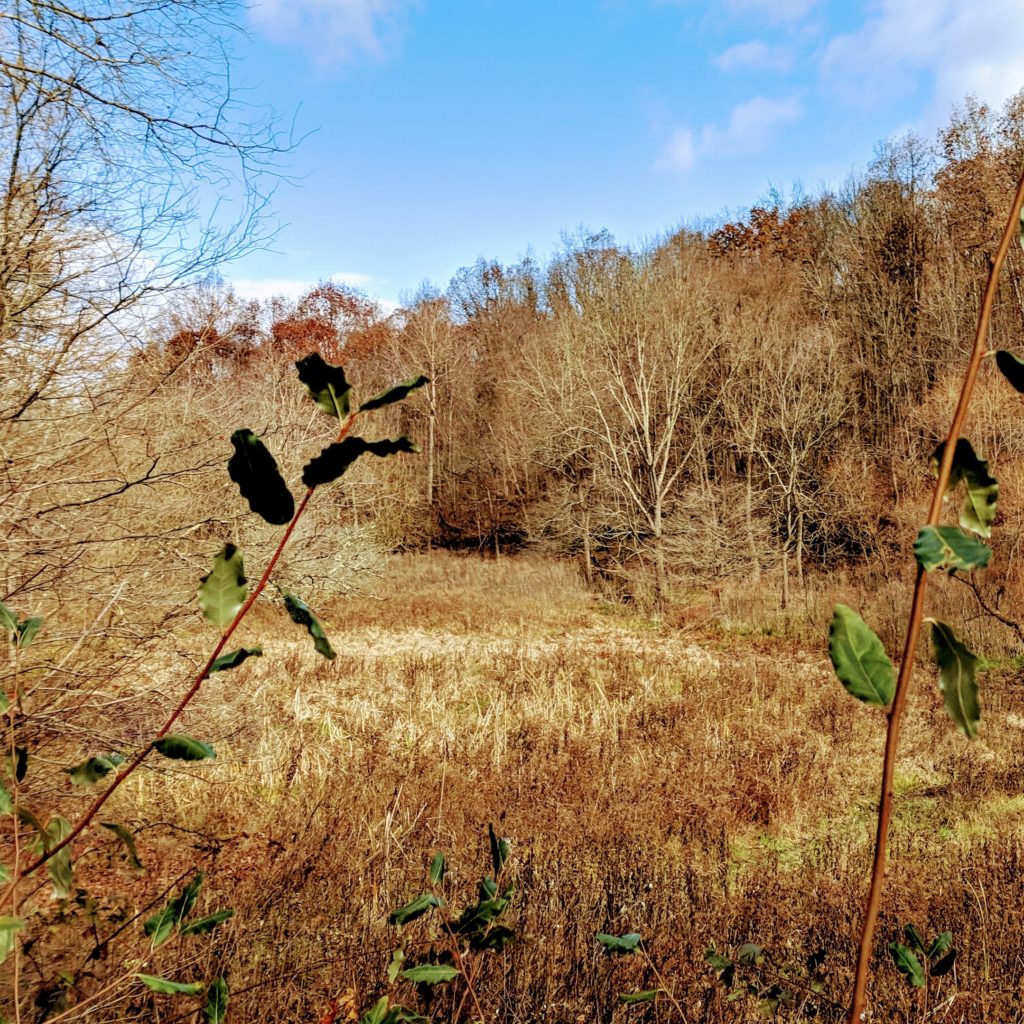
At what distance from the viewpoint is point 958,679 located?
1.65ft

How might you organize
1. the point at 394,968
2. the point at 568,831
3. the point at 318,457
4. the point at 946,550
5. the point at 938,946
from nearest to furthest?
the point at 946,550 → the point at 318,457 → the point at 394,968 → the point at 938,946 → the point at 568,831

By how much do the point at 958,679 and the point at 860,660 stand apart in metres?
0.07

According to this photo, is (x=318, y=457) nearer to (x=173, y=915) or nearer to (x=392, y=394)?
(x=392, y=394)

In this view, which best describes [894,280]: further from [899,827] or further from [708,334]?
[899,827]

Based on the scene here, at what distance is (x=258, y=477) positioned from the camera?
2.11ft

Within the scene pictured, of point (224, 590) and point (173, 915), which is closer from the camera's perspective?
point (224, 590)

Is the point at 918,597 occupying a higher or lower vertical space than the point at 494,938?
higher

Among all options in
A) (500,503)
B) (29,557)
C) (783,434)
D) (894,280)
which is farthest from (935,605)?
(500,503)

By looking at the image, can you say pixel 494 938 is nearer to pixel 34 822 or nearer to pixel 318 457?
pixel 34 822

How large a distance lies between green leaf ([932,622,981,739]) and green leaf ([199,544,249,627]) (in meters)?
0.57

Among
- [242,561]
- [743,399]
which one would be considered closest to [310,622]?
[242,561]

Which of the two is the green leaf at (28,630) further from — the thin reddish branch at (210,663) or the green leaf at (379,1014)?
the green leaf at (379,1014)

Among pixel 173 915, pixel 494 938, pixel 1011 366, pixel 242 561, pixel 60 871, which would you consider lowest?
pixel 494 938

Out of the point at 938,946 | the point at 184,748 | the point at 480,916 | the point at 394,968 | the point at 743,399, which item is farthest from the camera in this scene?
the point at 743,399
